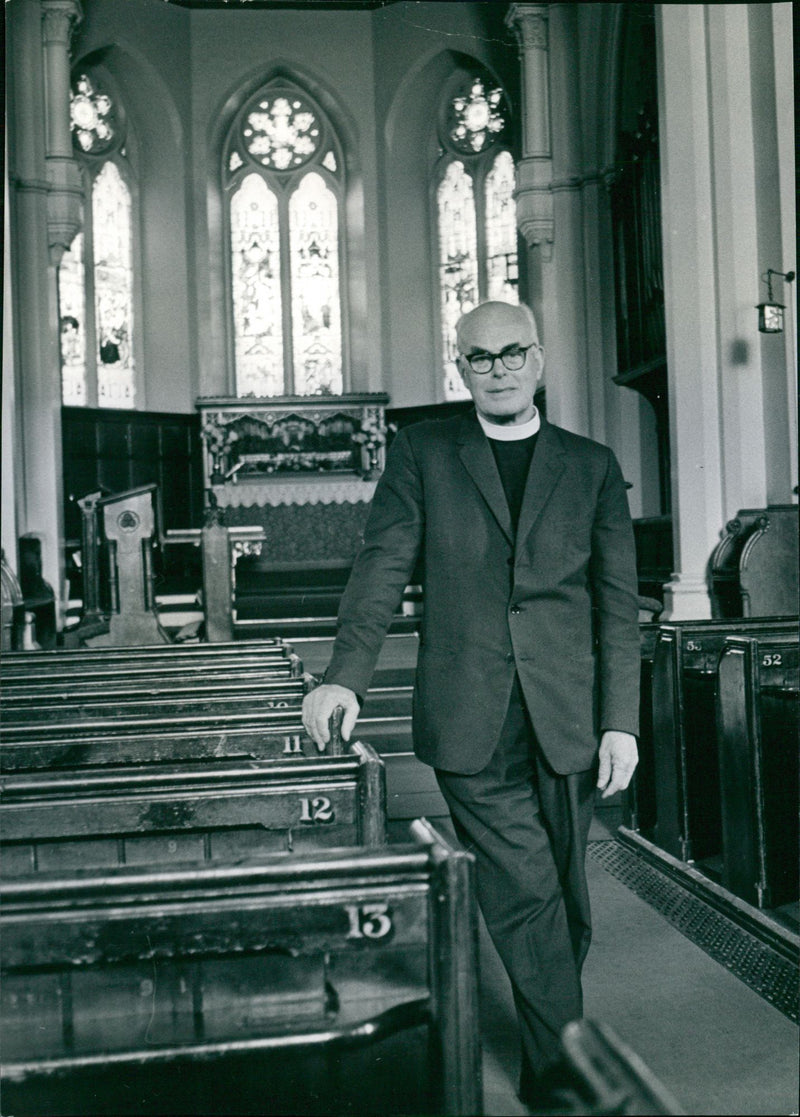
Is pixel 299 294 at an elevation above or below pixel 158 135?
below

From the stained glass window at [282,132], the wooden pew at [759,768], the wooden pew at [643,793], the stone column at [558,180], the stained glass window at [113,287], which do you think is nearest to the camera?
the wooden pew at [759,768]

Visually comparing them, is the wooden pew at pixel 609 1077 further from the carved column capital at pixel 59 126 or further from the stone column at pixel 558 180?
the carved column capital at pixel 59 126

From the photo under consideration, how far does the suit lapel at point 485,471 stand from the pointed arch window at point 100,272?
36.6ft

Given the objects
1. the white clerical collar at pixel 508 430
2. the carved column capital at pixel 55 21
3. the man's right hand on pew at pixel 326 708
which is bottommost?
the man's right hand on pew at pixel 326 708

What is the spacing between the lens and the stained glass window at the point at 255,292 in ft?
46.9

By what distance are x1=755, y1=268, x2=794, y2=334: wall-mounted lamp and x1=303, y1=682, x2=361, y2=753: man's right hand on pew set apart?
5442mm

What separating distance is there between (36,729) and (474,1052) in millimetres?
1810

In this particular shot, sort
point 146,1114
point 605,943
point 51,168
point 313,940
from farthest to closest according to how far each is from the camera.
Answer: point 51,168, point 605,943, point 146,1114, point 313,940

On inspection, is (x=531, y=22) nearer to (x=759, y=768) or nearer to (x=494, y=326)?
(x=759, y=768)

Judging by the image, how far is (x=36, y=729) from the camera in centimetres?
282

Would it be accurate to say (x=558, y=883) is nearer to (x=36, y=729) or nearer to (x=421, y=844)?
(x=421, y=844)

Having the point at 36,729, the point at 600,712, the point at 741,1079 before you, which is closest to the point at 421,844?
the point at 600,712

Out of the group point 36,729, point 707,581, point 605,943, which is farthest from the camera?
point 707,581

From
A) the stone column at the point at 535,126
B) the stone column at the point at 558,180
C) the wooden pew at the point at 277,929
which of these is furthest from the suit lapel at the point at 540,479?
the stone column at the point at 535,126
